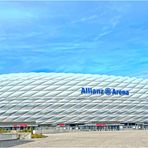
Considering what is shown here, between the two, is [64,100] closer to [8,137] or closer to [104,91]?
[104,91]

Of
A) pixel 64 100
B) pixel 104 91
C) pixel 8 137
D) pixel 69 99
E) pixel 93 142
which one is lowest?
pixel 93 142

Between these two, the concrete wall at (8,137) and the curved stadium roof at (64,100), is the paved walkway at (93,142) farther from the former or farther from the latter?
the curved stadium roof at (64,100)

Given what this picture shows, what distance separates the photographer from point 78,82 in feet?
325

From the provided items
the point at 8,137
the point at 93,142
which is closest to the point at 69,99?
the point at 8,137

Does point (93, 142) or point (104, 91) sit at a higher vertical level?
point (104, 91)

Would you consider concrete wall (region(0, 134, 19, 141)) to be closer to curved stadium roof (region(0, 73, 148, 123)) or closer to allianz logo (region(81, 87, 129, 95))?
curved stadium roof (region(0, 73, 148, 123))

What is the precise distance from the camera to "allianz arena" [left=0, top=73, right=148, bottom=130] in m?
95.4

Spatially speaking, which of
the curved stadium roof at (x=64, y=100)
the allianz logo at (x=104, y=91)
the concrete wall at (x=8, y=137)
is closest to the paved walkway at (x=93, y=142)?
the concrete wall at (x=8, y=137)

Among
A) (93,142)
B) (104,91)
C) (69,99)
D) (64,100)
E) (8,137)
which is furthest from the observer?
(104,91)

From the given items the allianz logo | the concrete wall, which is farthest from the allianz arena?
the concrete wall

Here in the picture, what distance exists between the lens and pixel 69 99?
96500mm

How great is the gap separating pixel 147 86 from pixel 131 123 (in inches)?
436

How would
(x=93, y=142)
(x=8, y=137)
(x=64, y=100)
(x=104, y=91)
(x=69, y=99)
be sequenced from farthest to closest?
(x=104, y=91), (x=69, y=99), (x=64, y=100), (x=8, y=137), (x=93, y=142)

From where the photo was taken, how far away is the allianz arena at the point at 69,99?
313ft
